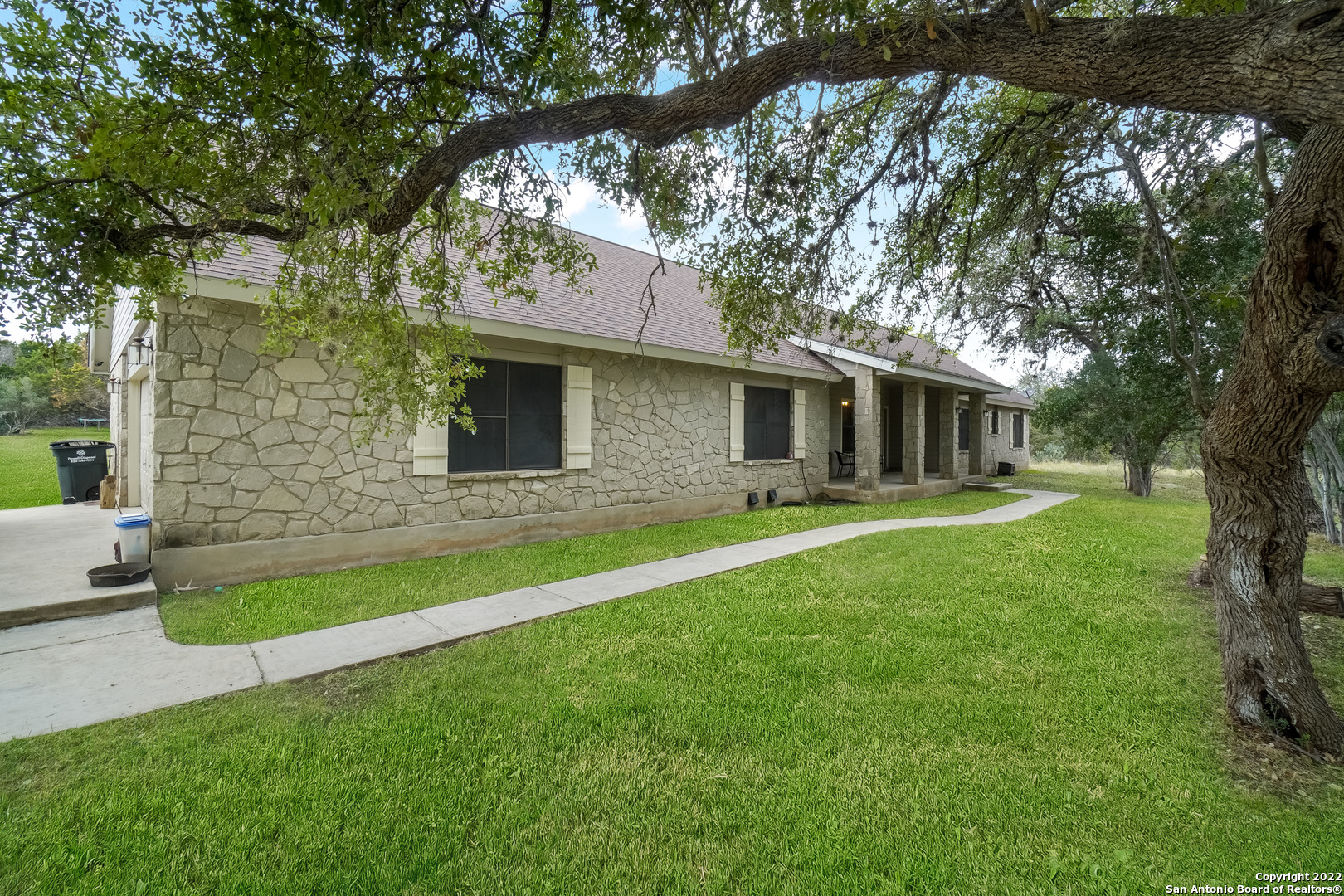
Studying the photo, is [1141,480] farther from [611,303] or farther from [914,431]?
[611,303]

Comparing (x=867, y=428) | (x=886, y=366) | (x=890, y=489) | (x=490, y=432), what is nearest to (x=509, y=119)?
(x=490, y=432)

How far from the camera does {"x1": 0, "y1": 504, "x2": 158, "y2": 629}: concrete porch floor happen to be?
4.46 m

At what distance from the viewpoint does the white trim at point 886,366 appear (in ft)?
35.2

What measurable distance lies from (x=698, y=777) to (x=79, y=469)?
14.0m

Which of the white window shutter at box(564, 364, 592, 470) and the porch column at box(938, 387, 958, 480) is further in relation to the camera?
the porch column at box(938, 387, 958, 480)

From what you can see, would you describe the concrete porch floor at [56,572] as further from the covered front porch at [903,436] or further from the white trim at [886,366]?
the covered front porch at [903,436]

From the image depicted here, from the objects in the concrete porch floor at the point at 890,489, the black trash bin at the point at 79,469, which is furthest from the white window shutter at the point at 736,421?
the black trash bin at the point at 79,469

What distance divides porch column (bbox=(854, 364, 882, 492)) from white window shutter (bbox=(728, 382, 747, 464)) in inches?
104

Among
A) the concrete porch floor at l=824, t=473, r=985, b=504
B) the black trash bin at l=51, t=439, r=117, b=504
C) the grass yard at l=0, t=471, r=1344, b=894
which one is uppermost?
the black trash bin at l=51, t=439, r=117, b=504

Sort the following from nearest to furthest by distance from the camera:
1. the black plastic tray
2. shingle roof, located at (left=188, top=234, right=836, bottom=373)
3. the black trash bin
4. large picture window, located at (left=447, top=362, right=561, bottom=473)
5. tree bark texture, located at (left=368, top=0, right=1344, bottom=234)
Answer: tree bark texture, located at (left=368, top=0, right=1344, bottom=234) < the black plastic tray < shingle roof, located at (left=188, top=234, right=836, bottom=373) < large picture window, located at (left=447, top=362, right=561, bottom=473) < the black trash bin

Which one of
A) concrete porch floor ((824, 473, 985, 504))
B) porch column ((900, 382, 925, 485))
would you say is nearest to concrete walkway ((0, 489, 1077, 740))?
concrete porch floor ((824, 473, 985, 504))

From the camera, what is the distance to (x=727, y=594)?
529 cm

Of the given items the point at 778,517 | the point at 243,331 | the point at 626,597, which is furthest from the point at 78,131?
the point at 778,517

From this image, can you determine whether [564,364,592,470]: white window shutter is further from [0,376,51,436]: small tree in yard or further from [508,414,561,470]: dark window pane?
[0,376,51,436]: small tree in yard
